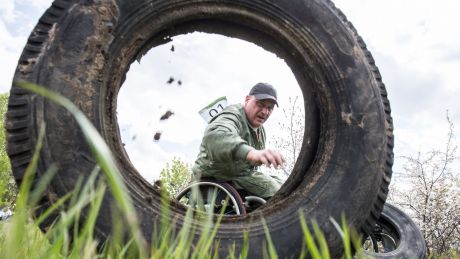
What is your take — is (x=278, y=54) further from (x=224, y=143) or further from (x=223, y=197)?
(x=223, y=197)

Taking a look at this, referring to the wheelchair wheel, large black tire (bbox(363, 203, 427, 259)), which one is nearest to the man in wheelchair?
the wheelchair wheel

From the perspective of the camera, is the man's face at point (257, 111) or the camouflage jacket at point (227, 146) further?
the man's face at point (257, 111)

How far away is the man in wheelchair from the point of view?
272cm

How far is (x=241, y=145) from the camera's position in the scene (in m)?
2.63

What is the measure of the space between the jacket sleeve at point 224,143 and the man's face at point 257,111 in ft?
1.01

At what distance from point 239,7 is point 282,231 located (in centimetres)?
101

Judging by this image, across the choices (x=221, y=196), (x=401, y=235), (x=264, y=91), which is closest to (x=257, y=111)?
(x=264, y=91)

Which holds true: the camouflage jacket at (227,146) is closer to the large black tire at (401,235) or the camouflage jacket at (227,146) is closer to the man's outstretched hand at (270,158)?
the man's outstretched hand at (270,158)

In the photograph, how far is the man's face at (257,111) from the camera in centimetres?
330

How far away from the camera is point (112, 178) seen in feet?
1.01

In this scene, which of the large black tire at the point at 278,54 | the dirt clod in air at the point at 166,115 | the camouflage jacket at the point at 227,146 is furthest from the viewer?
the camouflage jacket at the point at 227,146

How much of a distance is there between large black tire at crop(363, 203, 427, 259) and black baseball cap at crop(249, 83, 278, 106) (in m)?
1.15

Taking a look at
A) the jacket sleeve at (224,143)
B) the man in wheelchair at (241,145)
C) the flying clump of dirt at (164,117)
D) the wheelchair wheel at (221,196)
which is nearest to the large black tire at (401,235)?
the man in wheelchair at (241,145)

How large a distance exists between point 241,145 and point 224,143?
0.15 m
